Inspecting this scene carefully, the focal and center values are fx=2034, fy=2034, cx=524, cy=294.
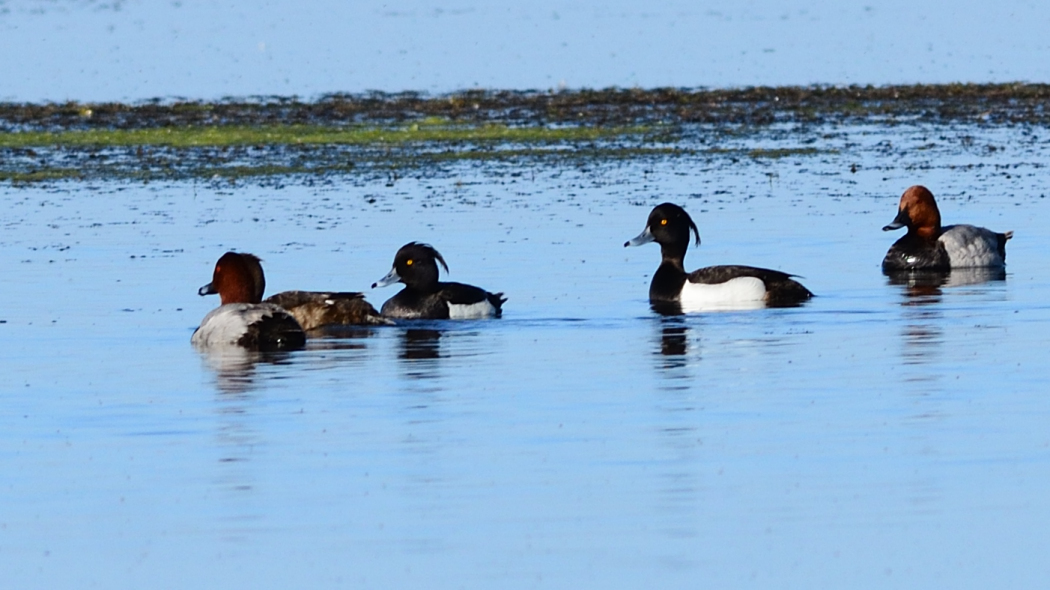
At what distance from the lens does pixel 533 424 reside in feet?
36.0

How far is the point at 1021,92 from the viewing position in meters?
36.3

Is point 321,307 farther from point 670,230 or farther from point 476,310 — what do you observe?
point 670,230

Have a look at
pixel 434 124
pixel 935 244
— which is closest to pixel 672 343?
pixel 935 244

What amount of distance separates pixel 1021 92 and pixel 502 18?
118 ft

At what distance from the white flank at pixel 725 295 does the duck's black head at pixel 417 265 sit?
202 centimetres

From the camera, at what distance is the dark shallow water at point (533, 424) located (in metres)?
8.31

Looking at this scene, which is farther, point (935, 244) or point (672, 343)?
point (935, 244)

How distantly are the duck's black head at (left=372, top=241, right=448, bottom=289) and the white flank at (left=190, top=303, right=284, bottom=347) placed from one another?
1.90 metres

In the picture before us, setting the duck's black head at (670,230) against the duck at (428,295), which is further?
→ the duck's black head at (670,230)

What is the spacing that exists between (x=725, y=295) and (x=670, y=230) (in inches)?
50.6

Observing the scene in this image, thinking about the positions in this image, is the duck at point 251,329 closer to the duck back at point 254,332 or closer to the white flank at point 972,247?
the duck back at point 254,332

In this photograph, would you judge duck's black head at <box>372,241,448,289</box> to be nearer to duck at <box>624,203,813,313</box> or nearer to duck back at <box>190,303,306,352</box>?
duck at <box>624,203,813,313</box>

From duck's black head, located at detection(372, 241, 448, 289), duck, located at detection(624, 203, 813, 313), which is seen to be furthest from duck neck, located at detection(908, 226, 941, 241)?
duck's black head, located at detection(372, 241, 448, 289)

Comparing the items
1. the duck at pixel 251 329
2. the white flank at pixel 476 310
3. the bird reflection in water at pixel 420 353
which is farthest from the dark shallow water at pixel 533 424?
the duck at pixel 251 329
